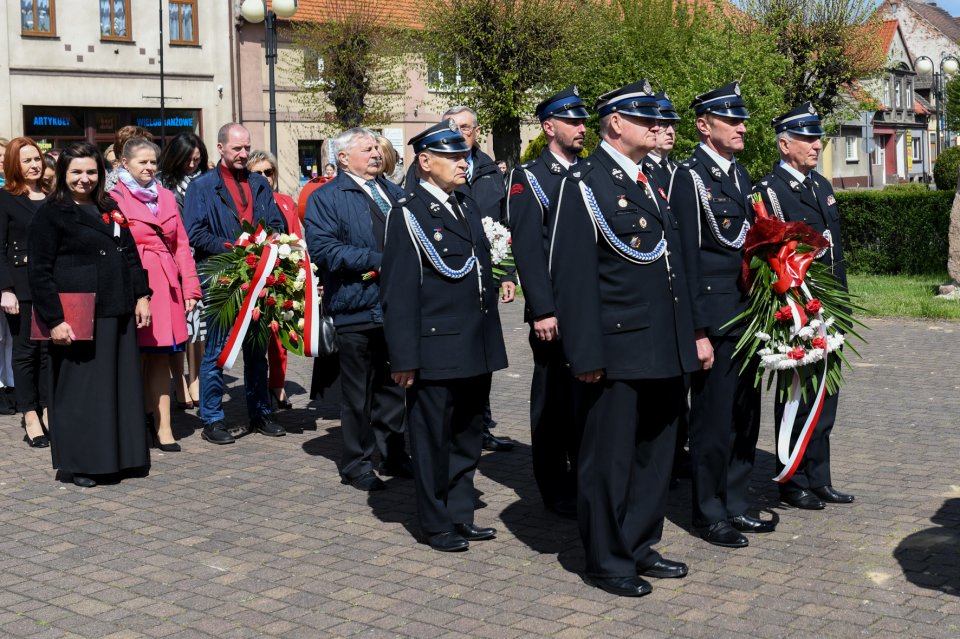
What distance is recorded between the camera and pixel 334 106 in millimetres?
37938

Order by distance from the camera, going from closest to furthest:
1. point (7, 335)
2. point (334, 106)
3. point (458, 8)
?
point (7, 335) → point (458, 8) → point (334, 106)

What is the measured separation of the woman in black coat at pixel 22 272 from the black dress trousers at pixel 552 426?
13.2ft

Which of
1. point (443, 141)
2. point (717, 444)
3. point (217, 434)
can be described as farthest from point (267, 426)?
point (717, 444)

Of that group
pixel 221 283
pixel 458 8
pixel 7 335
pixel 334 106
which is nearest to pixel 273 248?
pixel 221 283

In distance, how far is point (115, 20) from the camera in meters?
34.7

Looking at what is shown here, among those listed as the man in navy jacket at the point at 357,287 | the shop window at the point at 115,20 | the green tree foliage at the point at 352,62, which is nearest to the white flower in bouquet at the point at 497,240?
the man in navy jacket at the point at 357,287

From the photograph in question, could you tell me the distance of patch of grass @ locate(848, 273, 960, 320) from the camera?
14.9 metres

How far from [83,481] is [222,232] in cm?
236

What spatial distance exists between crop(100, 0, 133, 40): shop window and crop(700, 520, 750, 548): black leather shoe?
3193 centimetres

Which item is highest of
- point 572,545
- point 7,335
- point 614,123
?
point 614,123

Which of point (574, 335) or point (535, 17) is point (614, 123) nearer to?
point (574, 335)

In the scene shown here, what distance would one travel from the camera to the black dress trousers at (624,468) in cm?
535

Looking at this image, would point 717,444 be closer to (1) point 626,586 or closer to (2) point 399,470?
(1) point 626,586

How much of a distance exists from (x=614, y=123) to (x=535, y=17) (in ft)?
92.6
